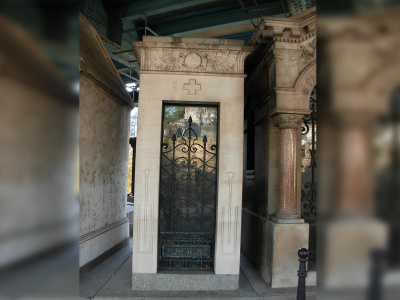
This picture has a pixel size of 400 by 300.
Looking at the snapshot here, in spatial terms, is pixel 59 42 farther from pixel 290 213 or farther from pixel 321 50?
pixel 290 213

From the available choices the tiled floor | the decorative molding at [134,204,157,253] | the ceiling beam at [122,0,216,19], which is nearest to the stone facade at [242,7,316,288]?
the tiled floor

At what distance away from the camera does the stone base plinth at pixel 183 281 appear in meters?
4.89

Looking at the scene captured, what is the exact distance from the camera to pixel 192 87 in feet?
17.0

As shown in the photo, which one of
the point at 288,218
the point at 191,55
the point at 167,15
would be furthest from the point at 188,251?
the point at 167,15

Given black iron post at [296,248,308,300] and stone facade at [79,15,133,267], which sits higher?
stone facade at [79,15,133,267]

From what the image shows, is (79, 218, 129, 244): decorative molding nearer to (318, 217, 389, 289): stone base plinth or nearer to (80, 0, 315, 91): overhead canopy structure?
(318, 217, 389, 289): stone base plinth

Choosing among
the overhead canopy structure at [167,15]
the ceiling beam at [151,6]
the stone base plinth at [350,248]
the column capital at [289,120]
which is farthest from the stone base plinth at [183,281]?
the ceiling beam at [151,6]

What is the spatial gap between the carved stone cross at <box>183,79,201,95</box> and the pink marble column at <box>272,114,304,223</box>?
1.68m

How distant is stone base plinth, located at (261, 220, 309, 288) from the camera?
5113 millimetres

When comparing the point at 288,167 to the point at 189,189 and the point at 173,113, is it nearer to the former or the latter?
the point at 189,189

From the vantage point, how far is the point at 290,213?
530 centimetres

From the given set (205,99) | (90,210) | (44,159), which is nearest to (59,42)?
(44,159)

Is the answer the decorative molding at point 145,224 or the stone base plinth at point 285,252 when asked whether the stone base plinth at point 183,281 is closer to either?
the decorative molding at point 145,224

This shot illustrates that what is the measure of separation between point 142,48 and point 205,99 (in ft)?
4.83
